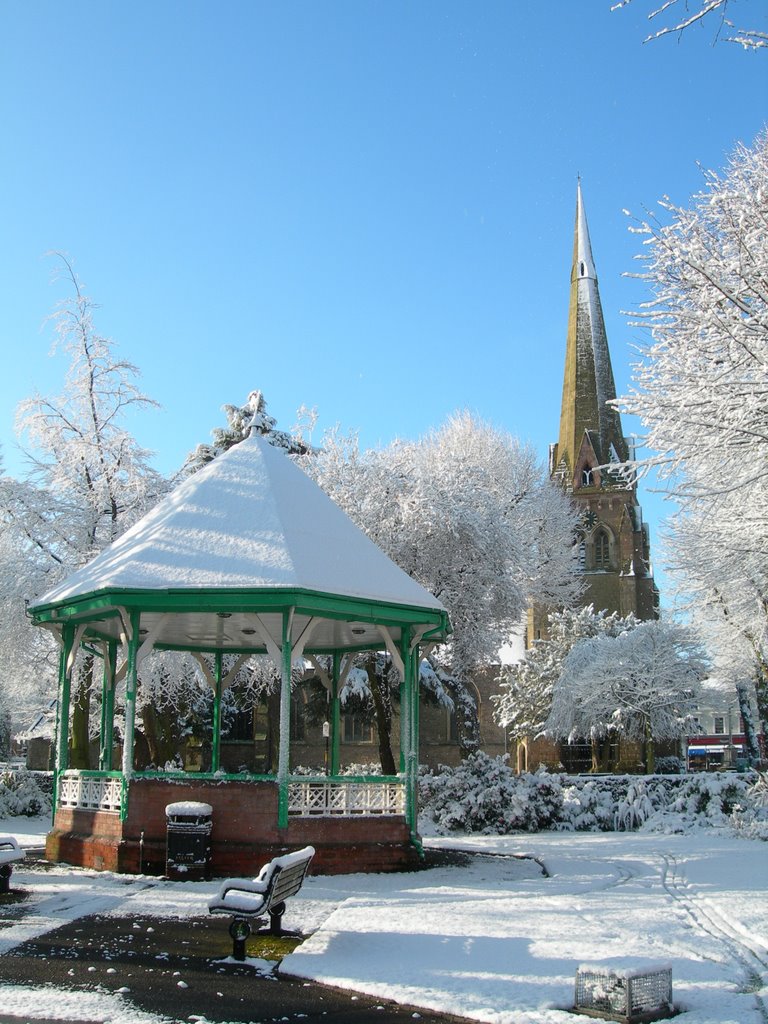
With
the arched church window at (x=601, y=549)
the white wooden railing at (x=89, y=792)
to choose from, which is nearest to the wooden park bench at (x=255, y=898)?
the white wooden railing at (x=89, y=792)

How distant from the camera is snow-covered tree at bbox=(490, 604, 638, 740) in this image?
4612 centimetres

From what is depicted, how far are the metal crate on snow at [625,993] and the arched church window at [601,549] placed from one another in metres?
58.7

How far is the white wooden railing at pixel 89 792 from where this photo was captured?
14453 millimetres

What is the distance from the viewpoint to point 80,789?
605 inches

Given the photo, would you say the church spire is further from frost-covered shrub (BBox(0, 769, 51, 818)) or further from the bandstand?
the bandstand

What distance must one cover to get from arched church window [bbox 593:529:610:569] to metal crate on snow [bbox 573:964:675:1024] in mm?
58651

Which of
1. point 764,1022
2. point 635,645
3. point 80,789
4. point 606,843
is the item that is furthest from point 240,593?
point 635,645

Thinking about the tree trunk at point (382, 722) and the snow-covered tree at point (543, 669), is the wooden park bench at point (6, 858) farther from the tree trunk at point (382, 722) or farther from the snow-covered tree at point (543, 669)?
the snow-covered tree at point (543, 669)

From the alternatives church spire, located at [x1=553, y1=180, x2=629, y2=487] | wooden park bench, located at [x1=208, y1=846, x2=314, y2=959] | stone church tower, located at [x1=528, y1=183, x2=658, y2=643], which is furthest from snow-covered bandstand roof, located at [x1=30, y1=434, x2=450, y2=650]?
church spire, located at [x1=553, y1=180, x2=629, y2=487]

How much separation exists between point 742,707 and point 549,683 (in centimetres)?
886

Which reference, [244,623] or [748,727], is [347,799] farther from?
[748,727]

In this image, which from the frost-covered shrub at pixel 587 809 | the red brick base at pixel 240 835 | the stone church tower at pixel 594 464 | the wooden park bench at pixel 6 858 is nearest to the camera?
the wooden park bench at pixel 6 858

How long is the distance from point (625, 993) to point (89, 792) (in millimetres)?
10494

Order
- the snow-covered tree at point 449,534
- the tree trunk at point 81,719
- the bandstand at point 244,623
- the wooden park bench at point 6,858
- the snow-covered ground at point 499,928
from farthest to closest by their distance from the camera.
→ the snow-covered tree at point 449,534, the tree trunk at point 81,719, the bandstand at point 244,623, the wooden park bench at point 6,858, the snow-covered ground at point 499,928
